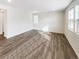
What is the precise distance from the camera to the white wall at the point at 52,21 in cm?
897

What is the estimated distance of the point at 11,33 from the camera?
6312mm

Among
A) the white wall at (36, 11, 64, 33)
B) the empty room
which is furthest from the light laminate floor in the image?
the white wall at (36, 11, 64, 33)

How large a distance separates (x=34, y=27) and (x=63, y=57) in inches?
311

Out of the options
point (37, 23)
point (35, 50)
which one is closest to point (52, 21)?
point (37, 23)

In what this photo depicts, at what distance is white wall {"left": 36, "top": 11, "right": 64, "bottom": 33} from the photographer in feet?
29.4

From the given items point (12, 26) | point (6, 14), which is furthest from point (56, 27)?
point (6, 14)

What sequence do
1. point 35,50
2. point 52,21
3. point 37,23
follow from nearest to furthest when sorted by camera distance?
point 35,50 → point 52,21 → point 37,23

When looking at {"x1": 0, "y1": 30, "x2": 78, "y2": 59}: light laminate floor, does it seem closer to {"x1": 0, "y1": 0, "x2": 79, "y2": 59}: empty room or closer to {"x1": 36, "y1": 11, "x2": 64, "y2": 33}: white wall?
{"x1": 0, "y1": 0, "x2": 79, "y2": 59}: empty room

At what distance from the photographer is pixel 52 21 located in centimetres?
940

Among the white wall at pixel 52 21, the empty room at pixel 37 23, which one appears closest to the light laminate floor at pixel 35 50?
the empty room at pixel 37 23

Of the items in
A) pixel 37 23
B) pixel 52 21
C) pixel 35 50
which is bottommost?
pixel 35 50

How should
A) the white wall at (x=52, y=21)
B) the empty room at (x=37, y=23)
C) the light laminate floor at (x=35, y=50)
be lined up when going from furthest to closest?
the white wall at (x=52, y=21), the empty room at (x=37, y=23), the light laminate floor at (x=35, y=50)

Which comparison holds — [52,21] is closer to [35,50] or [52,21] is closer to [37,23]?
[37,23]

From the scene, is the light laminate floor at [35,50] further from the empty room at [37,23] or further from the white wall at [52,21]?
the white wall at [52,21]
